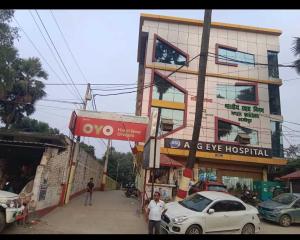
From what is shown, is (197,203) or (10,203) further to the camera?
(197,203)

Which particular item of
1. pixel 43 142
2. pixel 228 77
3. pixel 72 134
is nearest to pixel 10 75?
pixel 72 134

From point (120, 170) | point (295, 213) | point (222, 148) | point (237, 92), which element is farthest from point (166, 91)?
point (120, 170)

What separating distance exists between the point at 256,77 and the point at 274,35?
590 centimetres

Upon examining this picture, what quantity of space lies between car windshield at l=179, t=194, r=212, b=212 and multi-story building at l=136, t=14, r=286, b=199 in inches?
628

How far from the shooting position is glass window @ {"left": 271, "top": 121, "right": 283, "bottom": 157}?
3241 cm

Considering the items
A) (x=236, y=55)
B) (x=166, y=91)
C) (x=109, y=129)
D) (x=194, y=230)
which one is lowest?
(x=194, y=230)

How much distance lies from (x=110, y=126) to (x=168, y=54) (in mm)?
15094

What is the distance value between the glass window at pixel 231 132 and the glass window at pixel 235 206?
732 inches

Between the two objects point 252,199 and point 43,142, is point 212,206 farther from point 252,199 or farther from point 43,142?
point 252,199

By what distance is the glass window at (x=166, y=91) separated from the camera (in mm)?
31438

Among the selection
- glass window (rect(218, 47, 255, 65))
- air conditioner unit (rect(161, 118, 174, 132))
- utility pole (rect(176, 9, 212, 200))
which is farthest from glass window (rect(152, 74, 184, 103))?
utility pole (rect(176, 9, 212, 200))

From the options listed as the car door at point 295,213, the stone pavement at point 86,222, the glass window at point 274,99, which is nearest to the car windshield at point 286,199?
the car door at point 295,213

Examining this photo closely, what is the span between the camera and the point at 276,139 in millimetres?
32594

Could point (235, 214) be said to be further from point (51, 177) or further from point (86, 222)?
point (51, 177)
